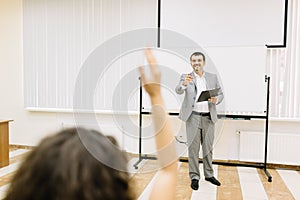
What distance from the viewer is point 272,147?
3910 mm

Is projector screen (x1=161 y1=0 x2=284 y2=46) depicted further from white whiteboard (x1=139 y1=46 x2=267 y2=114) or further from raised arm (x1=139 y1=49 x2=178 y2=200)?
raised arm (x1=139 y1=49 x2=178 y2=200)

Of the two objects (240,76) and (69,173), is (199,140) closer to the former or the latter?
(240,76)

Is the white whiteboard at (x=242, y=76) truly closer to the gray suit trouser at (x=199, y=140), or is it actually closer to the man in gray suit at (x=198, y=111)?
the man in gray suit at (x=198, y=111)

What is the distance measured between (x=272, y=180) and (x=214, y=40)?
186 cm

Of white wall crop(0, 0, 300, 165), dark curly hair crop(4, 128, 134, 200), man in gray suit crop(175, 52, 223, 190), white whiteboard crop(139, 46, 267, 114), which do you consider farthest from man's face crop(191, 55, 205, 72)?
dark curly hair crop(4, 128, 134, 200)

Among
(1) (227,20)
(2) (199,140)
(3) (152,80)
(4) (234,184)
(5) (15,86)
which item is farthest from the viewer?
(5) (15,86)

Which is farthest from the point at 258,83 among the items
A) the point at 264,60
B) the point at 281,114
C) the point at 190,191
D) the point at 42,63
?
the point at 42,63

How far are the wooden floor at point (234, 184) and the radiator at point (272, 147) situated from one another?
0.15 m

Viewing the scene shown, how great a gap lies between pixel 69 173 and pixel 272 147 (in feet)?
12.9

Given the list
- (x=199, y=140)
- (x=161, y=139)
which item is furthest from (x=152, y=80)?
(x=199, y=140)

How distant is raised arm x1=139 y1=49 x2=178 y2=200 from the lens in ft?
2.26

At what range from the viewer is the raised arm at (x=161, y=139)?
27.1 inches

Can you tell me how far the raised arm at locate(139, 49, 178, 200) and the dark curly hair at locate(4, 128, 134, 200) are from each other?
26cm

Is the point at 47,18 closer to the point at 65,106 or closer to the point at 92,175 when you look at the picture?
the point at 65,106
